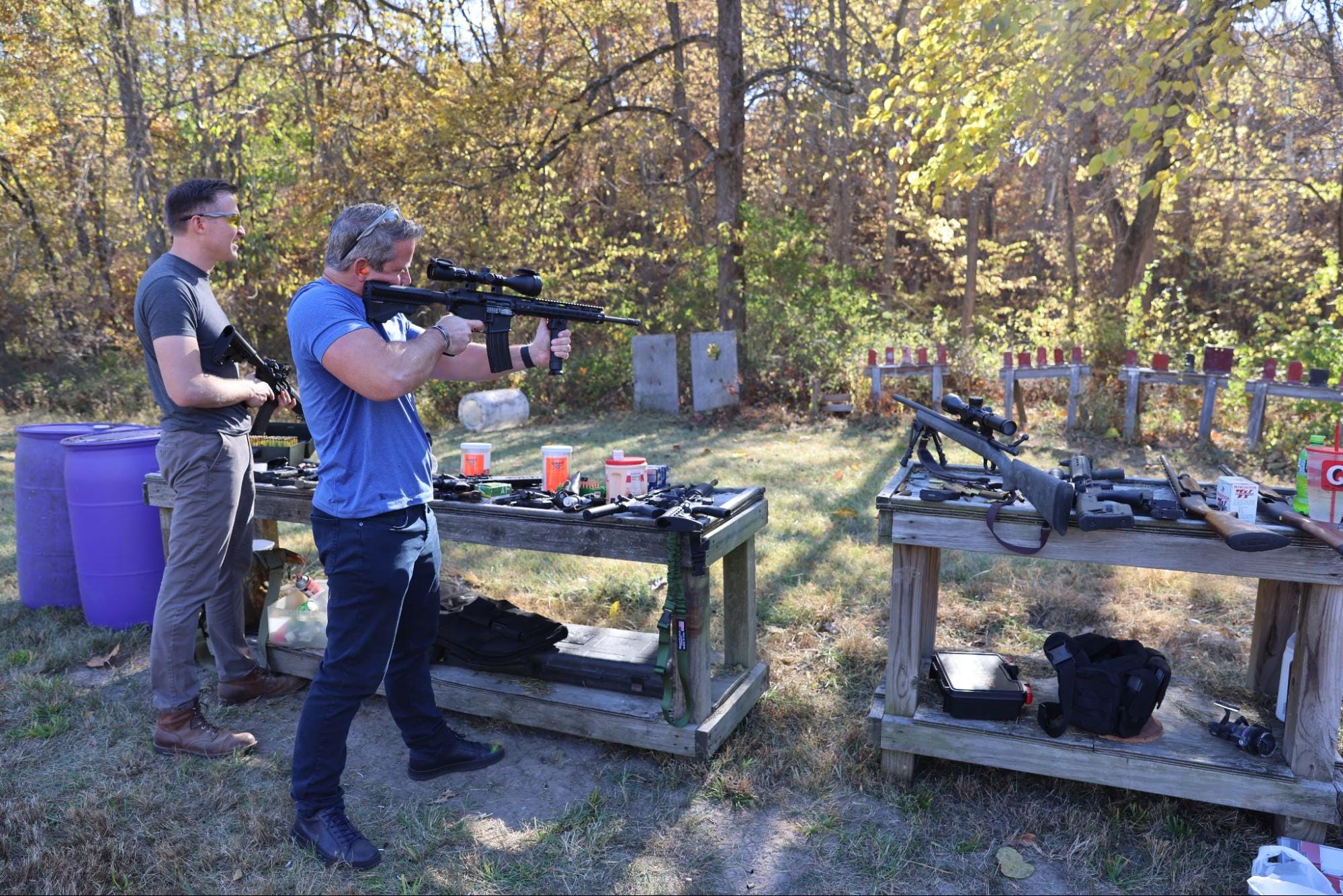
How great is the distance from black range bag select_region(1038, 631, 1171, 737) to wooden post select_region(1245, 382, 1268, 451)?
23.8 ft

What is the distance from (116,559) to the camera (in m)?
5.04

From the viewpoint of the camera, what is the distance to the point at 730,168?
1286 cm

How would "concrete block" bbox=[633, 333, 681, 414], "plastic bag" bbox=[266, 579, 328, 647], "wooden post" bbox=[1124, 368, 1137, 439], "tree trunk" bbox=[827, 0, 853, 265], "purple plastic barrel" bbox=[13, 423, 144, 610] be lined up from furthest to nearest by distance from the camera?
"tree trunk" bbox=[827, 0, 853, 265] < "concrete block" bbox=[633, 333, 681, 414] < "wooden post" bbox=[1124, 368, 1137, 439] < "purple plastic barrel" bbox=[13, 423, 144, 610] < "plastic bag" bbox=[266, 579, 328, 647]

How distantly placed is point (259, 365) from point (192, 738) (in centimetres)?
169

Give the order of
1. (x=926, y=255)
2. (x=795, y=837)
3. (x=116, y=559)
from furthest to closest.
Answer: (x=926, y=255)
(x=116, y=559)
(x=795, y=837)

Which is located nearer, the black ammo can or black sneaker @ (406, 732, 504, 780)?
the black ammo can

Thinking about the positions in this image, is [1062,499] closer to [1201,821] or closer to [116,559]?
[1201,821]

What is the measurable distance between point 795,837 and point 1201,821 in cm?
148

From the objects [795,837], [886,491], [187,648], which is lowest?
[795,837]

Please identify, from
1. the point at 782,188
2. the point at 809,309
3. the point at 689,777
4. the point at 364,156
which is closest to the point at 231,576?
the point at 689,777

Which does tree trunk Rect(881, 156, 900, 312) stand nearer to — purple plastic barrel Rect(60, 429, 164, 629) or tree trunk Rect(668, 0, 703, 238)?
tree trunk Rect(668, 0, 703, 238)

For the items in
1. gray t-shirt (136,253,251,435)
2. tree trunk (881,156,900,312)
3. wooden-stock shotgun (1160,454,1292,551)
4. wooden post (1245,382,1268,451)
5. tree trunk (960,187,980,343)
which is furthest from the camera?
tree trunk (881,156,900,312)

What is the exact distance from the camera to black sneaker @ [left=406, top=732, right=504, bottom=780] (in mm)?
3543

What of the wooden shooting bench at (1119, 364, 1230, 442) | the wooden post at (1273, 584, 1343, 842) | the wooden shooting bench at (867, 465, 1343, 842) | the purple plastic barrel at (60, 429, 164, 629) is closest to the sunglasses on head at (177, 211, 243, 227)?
the purple plastic barrel at (60, 429, 164, 629)
